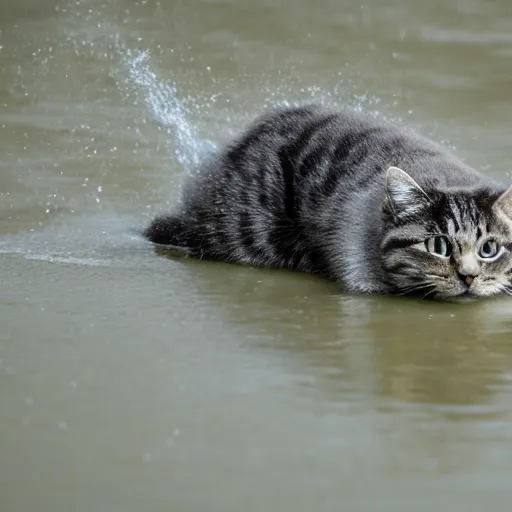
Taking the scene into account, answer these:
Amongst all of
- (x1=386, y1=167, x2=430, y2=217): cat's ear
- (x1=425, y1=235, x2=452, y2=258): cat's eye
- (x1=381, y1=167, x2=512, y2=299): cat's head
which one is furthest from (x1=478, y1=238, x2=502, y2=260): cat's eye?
(x1=386, y1=167, x2=430, y2=217): cat's ear

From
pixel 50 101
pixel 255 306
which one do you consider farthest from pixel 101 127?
pixel 255 306

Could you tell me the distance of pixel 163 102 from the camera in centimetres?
650

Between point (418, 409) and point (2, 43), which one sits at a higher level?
point (2, 43)

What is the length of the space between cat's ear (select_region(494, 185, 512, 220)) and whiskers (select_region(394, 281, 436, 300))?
34 centimetres

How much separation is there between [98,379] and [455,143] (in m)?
3.58

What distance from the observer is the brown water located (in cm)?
223

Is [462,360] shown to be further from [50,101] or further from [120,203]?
[50,101]

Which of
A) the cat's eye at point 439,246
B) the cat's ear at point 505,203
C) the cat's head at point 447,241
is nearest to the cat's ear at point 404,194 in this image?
the cat's head at point 447,241

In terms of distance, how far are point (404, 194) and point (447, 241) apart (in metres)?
0.21

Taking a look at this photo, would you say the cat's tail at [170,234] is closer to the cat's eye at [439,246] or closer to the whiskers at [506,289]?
the cat's eye at [439,246]

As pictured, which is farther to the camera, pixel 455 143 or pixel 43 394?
pixel 455 143

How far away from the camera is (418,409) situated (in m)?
2.58

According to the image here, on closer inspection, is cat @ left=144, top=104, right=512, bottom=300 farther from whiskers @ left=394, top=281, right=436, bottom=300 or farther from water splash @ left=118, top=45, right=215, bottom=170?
water splash @ left=118, top=45, right=215, bottom=170

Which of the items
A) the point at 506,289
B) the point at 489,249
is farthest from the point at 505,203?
the point at 506,289
